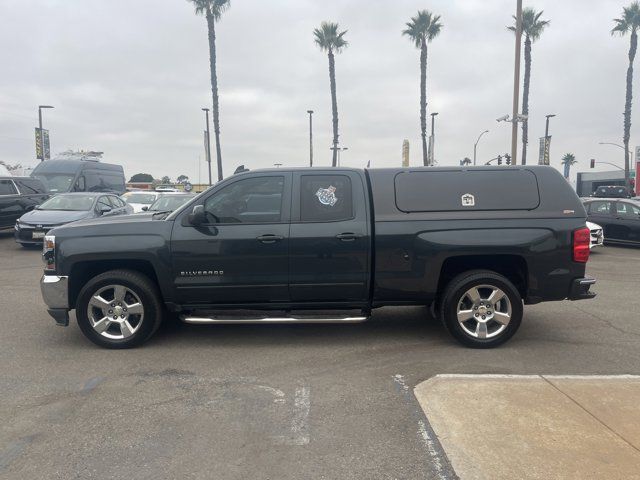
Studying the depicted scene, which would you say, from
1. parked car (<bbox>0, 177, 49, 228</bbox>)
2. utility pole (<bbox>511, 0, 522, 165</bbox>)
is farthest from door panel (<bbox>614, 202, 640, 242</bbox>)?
parked car (<bbox>0, 177, 49, 228</bbox>)

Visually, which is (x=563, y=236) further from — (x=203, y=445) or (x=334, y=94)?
(x=334, y=94)

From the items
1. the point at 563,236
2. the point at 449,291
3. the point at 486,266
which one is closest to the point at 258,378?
the point at 449,291

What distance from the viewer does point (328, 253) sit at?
5203 millimetres

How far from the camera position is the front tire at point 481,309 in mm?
5230

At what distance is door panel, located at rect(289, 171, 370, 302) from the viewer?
5.20 m

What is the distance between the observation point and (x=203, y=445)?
335 cm

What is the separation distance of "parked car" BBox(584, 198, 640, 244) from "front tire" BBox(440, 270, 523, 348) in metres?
11.3

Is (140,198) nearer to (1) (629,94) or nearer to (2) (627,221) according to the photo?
(2) (627,221)

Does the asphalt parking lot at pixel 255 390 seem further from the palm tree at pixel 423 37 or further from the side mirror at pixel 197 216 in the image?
the palm tree at pixel 423 37

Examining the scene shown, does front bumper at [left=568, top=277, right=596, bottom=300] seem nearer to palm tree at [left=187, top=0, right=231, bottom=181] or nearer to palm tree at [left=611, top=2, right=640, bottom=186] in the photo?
palm tree at [left=187, top=0, right=231, bottom=181]

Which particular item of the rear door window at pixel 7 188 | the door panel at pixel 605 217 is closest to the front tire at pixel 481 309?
the door panel at pixel 605 217

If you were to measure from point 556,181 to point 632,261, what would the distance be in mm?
8594

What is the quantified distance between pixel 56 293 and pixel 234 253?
189 cm

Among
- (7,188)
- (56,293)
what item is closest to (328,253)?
(56,293)
